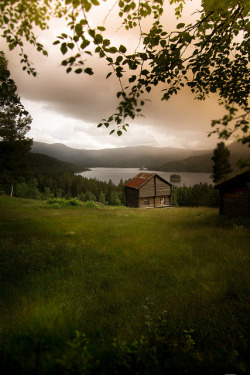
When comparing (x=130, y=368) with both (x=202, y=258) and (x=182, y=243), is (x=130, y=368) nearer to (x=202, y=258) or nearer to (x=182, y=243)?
(x=202, y=258)

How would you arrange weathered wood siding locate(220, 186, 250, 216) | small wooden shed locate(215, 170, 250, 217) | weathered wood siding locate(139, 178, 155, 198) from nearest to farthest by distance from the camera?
small wooden shed locate(215, 170, 250, 217) < weathered wood siding locate(220, 186, 250, 216) < weathered wood siding locate(139, 178, 155, 198)

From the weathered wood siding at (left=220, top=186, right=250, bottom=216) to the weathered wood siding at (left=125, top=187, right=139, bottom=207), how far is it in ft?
64.5

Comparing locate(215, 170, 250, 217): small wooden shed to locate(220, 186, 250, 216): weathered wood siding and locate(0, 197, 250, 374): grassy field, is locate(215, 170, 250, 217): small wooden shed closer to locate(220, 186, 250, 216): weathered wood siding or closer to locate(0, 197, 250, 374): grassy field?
locate(220, 186, 250, 216): weathered wood siding

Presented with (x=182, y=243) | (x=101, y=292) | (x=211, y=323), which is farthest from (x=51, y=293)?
(x=182, y=243)

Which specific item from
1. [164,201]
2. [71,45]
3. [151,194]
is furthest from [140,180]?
[71,45]

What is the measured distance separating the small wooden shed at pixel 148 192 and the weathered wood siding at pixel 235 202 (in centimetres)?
1911

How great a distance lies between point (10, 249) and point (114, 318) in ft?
18.5

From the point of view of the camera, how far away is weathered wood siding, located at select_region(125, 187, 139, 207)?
33450mm

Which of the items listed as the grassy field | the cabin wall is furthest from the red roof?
the grassy field

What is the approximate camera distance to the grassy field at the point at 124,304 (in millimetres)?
1593

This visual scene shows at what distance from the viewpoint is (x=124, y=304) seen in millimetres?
3703

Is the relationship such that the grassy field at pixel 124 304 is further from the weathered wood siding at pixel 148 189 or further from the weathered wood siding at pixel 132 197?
the weathered wood siding at pixel 132 197

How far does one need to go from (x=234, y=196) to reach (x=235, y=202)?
0.48m

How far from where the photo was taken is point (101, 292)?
4.25 metres
